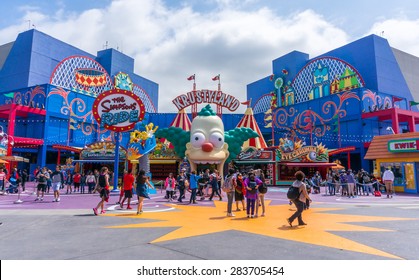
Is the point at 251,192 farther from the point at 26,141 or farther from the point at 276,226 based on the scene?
the point at 26,141

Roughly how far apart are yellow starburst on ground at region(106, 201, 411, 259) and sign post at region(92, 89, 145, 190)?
9.32 m

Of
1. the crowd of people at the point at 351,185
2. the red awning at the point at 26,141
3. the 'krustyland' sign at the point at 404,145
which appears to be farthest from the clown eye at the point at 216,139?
the red awning at the point at 26,141

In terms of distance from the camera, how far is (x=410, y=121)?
102 feet

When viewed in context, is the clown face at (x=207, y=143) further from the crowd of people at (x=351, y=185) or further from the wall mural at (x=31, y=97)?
the wall mural at (x=31, y=97)

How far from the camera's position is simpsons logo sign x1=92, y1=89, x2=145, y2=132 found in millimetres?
17641

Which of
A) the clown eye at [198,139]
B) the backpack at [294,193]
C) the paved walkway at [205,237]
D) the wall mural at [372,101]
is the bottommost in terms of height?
the paved walkway at [205,237]

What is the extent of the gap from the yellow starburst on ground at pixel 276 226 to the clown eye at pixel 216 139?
11.7 metres

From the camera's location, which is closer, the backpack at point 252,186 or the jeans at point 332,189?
the backpack at point 252,186

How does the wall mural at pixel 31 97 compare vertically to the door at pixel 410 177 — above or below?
above

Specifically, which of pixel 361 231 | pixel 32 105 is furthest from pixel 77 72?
pixel 361 231

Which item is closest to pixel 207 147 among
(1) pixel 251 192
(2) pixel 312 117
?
(1) pixel 251 192

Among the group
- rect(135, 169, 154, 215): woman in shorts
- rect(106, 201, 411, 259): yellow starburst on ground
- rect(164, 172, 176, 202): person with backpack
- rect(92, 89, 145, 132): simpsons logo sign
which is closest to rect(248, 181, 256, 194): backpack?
rect(106, 201, 411, 259): yellow starburst on ground

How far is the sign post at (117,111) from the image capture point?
1764 centimetres

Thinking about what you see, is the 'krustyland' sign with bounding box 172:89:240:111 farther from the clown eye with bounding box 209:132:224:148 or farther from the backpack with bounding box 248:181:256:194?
the backpack with bounding box 248:181:256:194
